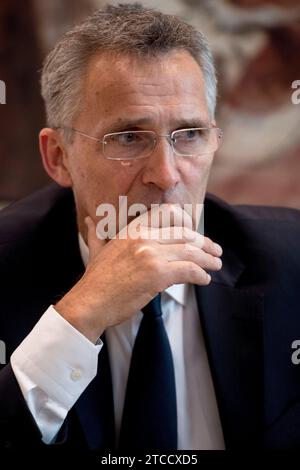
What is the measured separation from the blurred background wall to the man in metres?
0.46

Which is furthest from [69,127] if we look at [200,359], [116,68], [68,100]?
[200,359]

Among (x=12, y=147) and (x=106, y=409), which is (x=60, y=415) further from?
(x=12, y=147)

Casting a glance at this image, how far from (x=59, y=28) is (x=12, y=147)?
0.32m

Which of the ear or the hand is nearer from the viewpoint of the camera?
the hand

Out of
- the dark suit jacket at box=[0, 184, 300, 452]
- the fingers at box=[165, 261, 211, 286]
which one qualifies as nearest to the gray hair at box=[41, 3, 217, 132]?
the dark suit jacket at box=[0, 184, 300, 452]

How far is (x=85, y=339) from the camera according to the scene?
Result: 993 millimetres

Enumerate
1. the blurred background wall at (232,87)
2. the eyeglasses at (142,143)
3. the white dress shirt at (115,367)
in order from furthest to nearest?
the blurred background wall at (232,87), the eyeglasses at (142,143), the white dress shirt at (115,367)

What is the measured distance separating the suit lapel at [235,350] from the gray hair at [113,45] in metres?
0.33

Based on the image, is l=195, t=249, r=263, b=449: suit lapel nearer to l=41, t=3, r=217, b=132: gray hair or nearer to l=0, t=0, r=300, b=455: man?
l=0, t=0, r=300, b=455: man

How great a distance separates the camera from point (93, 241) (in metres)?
1.14

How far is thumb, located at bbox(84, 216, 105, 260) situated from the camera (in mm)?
1133

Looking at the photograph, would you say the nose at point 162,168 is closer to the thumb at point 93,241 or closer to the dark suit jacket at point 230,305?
the thumb at point 93,241

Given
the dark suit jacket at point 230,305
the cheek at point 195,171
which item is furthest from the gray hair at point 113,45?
the dark suit jacket at point 230,305

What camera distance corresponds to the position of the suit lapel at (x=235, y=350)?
3.74 ft
